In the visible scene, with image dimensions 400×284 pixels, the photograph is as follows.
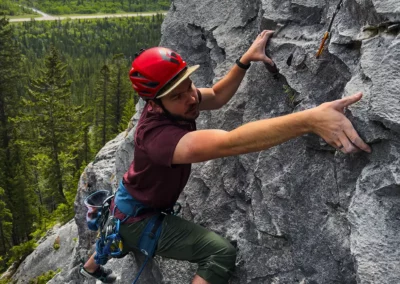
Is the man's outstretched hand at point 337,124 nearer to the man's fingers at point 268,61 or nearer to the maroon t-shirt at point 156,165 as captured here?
the maroon t-shirt at point 156,165

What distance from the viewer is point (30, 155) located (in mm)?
43688

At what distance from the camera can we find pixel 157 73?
4.92 metres

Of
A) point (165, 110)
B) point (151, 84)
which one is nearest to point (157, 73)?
point (151, 84)

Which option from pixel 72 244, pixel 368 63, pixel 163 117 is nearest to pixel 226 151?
pixel 163 117

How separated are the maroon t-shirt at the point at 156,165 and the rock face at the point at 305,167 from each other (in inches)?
40.9

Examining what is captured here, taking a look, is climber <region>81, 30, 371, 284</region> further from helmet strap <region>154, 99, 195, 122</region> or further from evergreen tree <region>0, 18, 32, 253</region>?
evergreen tree <region>0, 18, 32, 253</region>

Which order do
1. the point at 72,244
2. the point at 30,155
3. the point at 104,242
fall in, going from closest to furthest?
the point at 104,242
the point at 72,244
the point at 30,155

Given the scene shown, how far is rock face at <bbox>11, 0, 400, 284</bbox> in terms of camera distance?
4004 millimetres

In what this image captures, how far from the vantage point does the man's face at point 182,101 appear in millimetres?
5098

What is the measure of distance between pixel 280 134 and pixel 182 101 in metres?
1.50

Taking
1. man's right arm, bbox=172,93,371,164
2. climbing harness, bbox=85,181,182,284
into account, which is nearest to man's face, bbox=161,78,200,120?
man's right arm, bbox=172,93,371,164

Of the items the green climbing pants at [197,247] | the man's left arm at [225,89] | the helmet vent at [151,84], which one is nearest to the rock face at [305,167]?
the man's left arm at [225,89]

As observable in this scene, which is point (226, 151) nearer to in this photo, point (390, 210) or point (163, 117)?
point (163, 117)

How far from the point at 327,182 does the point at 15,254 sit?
27.6 m
